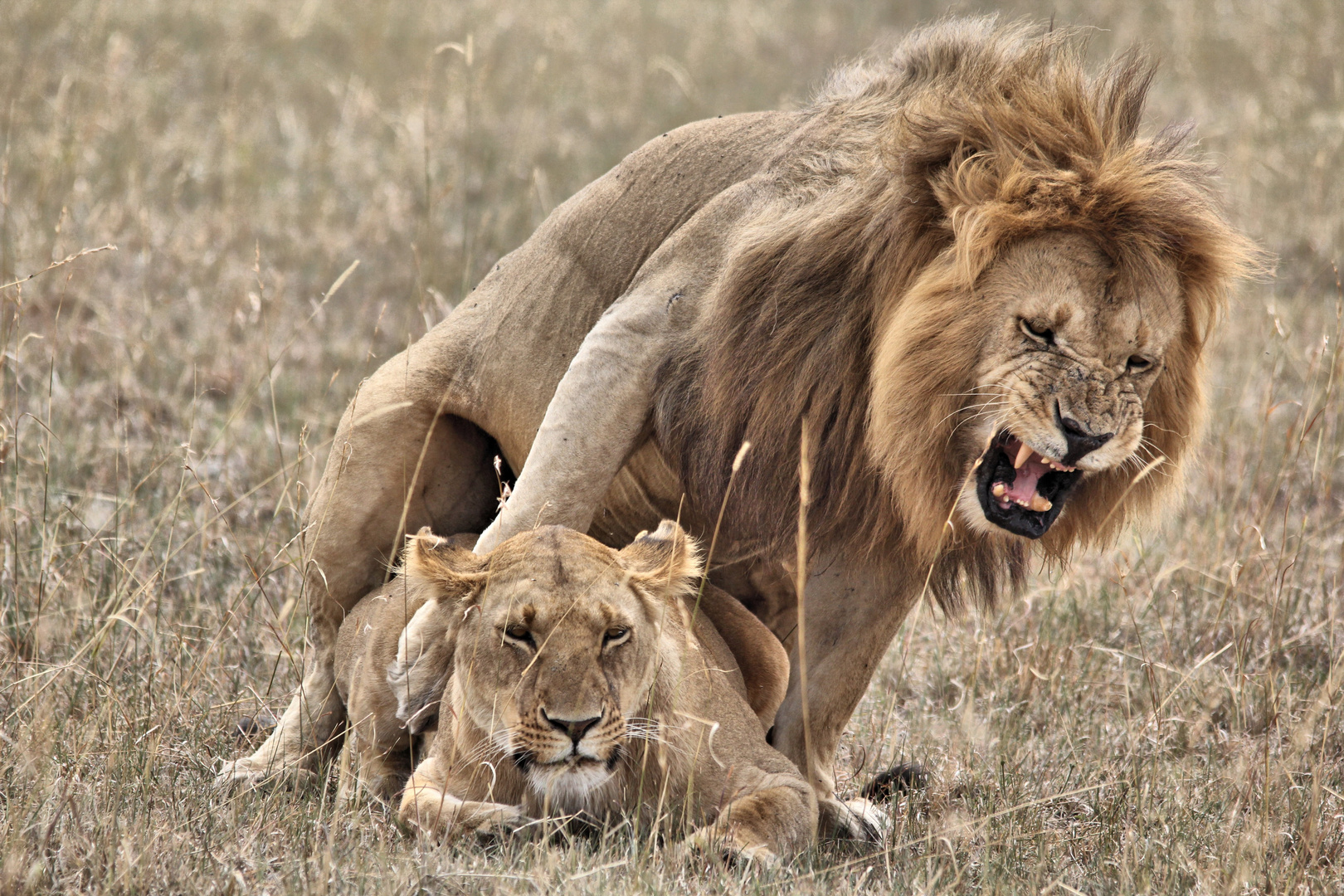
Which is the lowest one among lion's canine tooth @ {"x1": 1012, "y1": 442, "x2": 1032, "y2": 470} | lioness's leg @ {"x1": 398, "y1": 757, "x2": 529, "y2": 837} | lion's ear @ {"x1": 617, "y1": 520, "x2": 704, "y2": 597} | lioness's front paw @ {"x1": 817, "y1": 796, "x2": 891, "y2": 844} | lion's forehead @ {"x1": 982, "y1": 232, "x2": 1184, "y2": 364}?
lioness's front paw @ {"x1": 817, "y1": 796, "x2": 891, "y2": 844}

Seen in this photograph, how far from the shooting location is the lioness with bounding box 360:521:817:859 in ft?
9.41

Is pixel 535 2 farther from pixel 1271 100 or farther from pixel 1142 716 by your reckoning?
pixel 1142 716

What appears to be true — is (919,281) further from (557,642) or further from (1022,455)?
(557,642)

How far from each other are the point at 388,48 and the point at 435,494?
7.98 m

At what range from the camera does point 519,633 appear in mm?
2912

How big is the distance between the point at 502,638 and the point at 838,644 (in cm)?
117

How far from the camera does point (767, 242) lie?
343 centimetres

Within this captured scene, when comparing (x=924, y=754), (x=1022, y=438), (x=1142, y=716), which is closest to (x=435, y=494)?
(x=924, y=754)

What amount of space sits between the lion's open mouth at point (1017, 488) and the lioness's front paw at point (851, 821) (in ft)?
2.80

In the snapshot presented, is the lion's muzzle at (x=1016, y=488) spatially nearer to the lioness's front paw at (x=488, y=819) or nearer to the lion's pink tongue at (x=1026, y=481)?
the lion's pink tongue at (x=1026, y=481)

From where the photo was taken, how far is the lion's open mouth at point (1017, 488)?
10.2ft

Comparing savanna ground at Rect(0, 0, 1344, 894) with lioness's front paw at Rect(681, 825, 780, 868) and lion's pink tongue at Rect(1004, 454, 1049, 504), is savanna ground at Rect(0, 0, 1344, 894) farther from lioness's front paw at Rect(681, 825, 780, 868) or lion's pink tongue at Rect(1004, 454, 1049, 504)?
lion's pink tongue at Rect(1004, 454, 1049, 504)

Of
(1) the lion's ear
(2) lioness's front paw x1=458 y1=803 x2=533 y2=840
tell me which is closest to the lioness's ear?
(1) the lion's ear

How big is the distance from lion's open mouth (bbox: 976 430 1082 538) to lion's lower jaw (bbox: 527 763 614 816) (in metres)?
0.97
